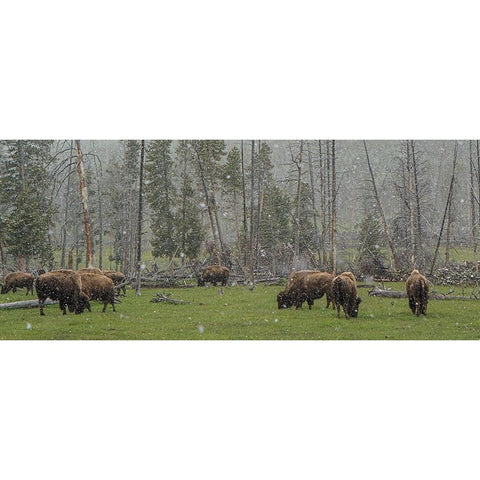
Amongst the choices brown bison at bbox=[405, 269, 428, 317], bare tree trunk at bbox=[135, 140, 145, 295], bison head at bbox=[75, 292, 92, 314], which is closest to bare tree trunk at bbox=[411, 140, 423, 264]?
brown bison at bbox=[405, 269, 428, 317]

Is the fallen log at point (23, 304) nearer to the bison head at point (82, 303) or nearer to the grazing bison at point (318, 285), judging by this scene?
the bison head at point (82, 303)

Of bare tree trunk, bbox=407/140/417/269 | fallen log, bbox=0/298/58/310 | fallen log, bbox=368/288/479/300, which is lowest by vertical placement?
fallen log, bbox=0/298/58/310

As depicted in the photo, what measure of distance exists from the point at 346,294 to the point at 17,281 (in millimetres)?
8322

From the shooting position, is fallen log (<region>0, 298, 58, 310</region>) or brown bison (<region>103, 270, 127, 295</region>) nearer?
fallen log (<region>0, 298, 58, 310</region>)

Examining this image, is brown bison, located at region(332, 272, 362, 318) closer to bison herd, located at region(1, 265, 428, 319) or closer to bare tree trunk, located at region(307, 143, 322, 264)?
bison herd, located at region(1, 265, 428, 319)

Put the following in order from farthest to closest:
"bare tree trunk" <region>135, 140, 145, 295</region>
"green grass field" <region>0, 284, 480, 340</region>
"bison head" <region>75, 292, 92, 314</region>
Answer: "bison head" <region>75, 292, 92, 314</region>
"bare tree trunk" <region>135, 140, 145, 295</region>
"green grass field" <region>0, 284, 480, 340</region>

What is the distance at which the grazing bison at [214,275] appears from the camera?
13.0 m

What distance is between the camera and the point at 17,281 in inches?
508

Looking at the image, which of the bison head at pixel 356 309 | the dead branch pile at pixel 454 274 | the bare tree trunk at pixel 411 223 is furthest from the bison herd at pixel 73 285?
the dead branch pile at pixel 454 274

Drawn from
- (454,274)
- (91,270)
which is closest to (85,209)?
(91,270)

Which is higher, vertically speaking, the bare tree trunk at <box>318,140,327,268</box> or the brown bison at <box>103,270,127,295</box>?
the bare tree trunk at <box>318,140,327,268</box>

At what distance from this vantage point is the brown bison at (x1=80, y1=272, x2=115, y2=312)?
13.0 meters

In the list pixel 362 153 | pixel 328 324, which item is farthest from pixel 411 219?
pixel 328 324

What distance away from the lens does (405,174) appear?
12930 millimetres
